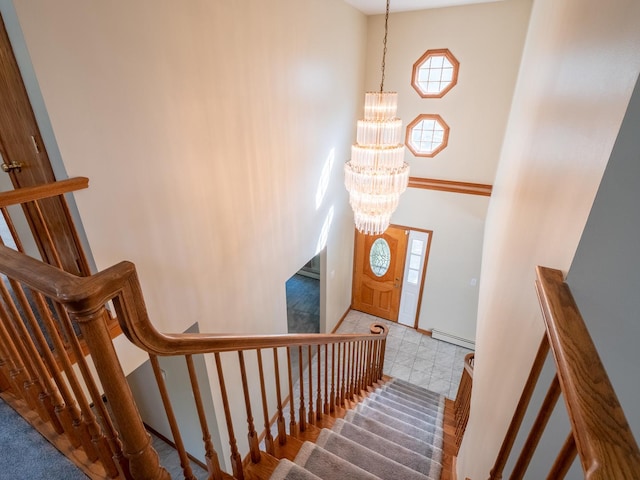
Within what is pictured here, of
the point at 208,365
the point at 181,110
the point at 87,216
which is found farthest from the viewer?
the point at 208,365

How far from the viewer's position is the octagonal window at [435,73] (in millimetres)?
4816

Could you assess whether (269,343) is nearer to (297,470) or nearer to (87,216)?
(297,470)

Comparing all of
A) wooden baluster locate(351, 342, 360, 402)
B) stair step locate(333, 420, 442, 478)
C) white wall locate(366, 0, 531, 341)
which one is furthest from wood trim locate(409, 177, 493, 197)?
stair step locate(333, 420, 442, 478)

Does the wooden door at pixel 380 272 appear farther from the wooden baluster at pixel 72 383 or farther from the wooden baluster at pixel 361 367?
the wooden baluster at pixel 72 383

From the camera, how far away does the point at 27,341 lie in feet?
3.69

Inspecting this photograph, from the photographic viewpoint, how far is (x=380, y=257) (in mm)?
6512

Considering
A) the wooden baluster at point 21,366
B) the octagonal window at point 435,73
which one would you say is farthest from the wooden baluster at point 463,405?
the octagonal window at point 435,73

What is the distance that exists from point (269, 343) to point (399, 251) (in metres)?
4.88

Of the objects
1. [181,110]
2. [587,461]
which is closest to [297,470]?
[587,461]

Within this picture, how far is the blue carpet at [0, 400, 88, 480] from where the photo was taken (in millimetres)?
1210

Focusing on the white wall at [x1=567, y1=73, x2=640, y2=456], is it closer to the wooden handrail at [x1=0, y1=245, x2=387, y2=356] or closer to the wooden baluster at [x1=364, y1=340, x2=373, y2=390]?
the wooden handrail at [x1=0, y1=245, x2=387, y2=356]

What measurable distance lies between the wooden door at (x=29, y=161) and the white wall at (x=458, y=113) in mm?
4803

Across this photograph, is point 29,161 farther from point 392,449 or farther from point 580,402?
point 392,449

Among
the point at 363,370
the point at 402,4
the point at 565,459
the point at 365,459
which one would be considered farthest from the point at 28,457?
the point at 402,4
